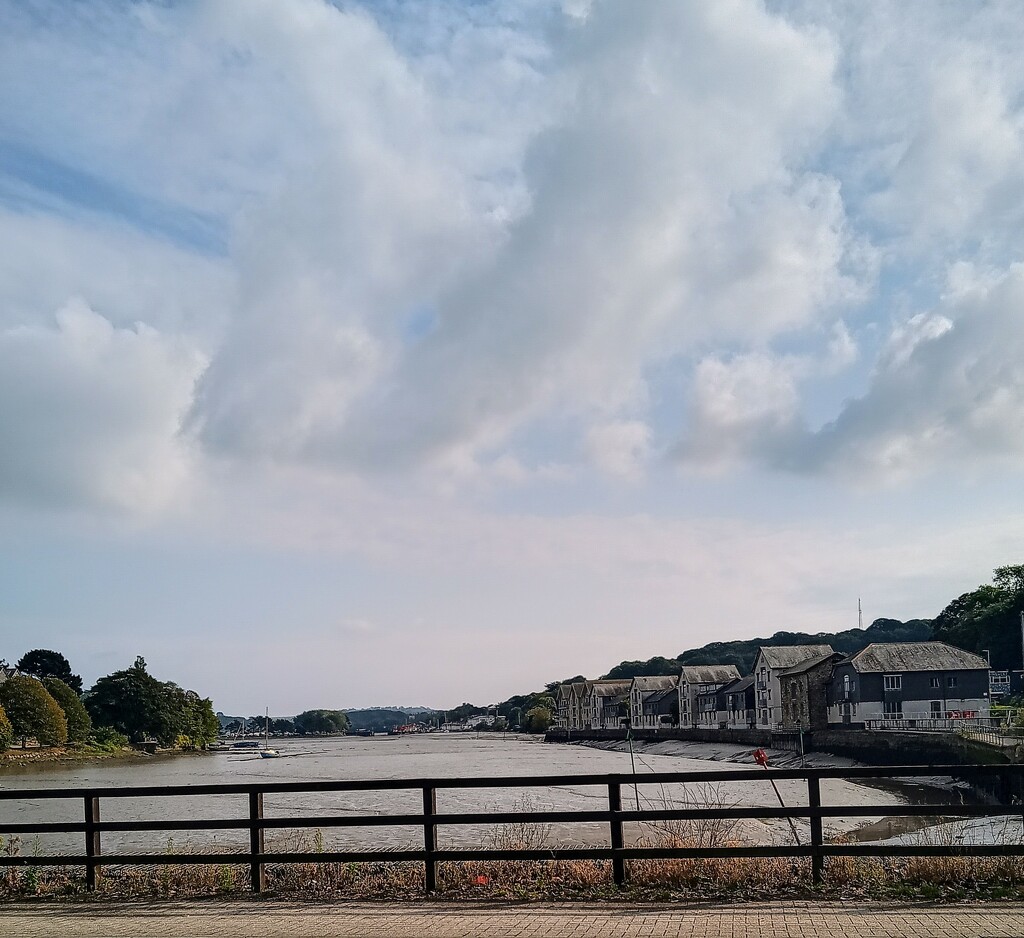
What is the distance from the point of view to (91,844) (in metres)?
11.9

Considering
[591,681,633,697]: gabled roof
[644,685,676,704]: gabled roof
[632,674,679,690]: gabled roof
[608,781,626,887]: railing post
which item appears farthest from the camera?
[591,681,633,697]: gabled roof

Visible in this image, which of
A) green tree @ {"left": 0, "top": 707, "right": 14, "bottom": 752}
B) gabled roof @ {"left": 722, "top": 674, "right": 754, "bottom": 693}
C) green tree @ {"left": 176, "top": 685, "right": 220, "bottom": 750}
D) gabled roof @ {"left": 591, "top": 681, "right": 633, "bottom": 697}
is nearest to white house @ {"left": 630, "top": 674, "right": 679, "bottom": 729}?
gabled roof @ {"left": 591, "top": 681, "right": 633, "bottom": 697}

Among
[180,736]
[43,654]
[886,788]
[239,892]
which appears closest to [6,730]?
[180,736]

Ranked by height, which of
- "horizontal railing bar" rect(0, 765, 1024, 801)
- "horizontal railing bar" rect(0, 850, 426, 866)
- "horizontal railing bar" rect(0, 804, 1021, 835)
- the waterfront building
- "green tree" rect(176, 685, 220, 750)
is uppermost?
"horizontal railing bar" rect(0, 765, 1024, 801)

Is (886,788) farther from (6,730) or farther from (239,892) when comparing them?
(6,730)

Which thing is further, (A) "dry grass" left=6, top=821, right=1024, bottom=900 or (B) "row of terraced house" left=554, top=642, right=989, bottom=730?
(B) "row of terraced house" left=554, top=642, right=989, bottom=730

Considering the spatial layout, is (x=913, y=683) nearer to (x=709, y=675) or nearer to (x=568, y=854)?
(x=709, y=675)

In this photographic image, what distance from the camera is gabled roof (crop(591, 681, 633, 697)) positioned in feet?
539

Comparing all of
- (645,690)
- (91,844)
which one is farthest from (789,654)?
(91,844)

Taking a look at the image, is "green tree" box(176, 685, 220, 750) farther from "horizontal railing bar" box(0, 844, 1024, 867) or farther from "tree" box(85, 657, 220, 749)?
"horizontal railing bar" box(0, 844, 1024, 867)

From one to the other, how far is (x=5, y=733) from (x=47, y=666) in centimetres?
7133

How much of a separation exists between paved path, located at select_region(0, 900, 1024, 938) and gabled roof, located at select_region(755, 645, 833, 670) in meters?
93.8

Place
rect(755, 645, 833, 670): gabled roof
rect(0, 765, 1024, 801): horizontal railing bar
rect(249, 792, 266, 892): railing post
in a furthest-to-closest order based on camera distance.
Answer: rect(755, 645, 833, 670): gabled roof
rect(249, 792, 266, 892): railing post
rect(0, 765, 1024, 801): horizontal railing bar

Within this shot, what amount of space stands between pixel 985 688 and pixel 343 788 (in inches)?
3037
